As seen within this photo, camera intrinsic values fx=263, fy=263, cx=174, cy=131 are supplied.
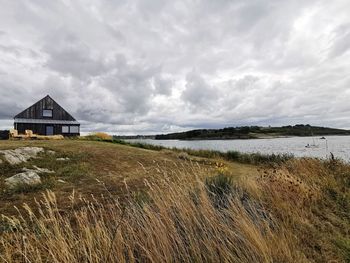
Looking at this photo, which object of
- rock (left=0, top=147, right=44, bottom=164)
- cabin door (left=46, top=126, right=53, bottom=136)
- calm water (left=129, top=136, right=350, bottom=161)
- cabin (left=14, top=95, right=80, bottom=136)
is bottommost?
calm water (left=129, top=136, right=350, bottom=161)

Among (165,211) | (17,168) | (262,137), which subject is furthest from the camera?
(262,137)

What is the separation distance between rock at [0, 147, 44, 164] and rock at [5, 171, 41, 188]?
88.6 inches

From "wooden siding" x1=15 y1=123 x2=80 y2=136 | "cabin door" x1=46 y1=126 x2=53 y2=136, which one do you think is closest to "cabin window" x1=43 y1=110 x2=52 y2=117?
"wooden siding" x1=15 y1=123 x2=80 y2=136

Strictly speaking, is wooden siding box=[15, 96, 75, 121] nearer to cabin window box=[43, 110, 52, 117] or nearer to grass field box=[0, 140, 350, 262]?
cabin window box=[43, 110, 52, 117]

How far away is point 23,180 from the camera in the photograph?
8.27m

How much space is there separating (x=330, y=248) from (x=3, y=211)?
21.1 feet

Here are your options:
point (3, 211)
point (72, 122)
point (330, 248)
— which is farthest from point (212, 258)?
point (72, 122)

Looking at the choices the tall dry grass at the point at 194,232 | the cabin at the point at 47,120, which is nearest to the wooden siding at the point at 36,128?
the cabin at the point at 47,120

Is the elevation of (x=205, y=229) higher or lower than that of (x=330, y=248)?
higher

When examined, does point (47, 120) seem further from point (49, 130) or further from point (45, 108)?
point (45, 108)

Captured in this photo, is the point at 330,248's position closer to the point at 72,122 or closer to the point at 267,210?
the point at 267,210

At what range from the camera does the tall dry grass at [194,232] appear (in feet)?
9.26

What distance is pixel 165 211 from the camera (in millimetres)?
3463

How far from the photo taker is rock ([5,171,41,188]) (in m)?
A: 8.02
